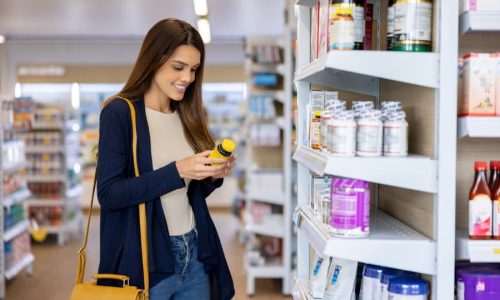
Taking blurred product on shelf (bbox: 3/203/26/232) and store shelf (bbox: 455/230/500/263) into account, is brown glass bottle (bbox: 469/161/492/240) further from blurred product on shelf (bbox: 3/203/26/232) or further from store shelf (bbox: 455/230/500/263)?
blurred product on shelf (bbox: 3/203/26/232)

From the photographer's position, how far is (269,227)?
6.11m

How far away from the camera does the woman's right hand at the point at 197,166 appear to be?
2219 mm

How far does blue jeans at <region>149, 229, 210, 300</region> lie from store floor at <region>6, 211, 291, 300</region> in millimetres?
3570

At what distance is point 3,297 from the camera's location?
5.77 meters

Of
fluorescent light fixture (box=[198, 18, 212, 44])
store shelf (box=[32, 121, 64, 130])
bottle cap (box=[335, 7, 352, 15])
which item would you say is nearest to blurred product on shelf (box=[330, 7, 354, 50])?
bottle cap (box=[335, 7, 352, 15])

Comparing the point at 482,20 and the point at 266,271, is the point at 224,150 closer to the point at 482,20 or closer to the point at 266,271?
the point at 482,20

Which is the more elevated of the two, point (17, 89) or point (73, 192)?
point (17, 89)

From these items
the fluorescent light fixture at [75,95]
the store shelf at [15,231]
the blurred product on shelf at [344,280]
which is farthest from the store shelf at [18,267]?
the fluorescent light fixture at [75,95]

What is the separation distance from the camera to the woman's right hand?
87.4 inches

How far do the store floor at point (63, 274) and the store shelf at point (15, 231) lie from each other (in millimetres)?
496

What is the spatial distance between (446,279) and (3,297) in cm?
488

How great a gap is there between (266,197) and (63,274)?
243 centimetres

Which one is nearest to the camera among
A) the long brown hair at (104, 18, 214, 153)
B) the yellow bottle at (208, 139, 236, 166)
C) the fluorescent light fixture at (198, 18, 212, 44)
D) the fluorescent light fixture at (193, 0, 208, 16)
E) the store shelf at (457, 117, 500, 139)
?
the store shelf at (457, 117, 500, 139)

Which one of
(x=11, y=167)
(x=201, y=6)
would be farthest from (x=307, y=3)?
(x=201, y=6)
